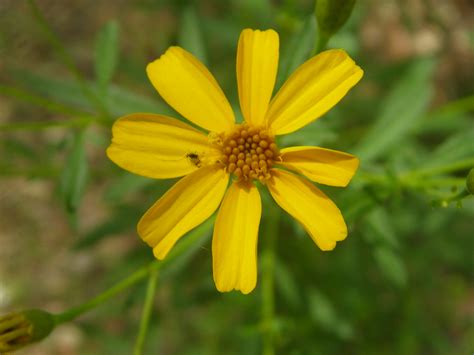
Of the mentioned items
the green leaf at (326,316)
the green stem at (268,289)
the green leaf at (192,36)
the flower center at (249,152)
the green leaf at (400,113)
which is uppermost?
the flower center at (249,152)

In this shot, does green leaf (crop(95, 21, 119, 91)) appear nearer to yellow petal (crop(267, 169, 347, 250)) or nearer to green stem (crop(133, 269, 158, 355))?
green stem (crop(133, 269, 158, 355))

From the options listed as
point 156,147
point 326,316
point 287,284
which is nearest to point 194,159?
point 156,147

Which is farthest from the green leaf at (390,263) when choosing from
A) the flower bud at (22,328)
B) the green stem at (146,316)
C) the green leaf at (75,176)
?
the flower bud at (22,328)

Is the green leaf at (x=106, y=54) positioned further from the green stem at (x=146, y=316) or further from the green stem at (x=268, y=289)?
the green stem at (x=268, y=289)

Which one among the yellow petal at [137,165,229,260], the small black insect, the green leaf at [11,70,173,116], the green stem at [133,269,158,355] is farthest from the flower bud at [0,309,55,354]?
the green leaf at [11,70,173,116]

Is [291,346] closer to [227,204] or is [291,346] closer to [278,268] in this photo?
[278,268]

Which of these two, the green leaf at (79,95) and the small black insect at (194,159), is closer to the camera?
the small black insect at (194,159)

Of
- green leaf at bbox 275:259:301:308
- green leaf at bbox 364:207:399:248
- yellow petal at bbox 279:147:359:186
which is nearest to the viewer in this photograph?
yellow petal at bbox 279:147:359:186

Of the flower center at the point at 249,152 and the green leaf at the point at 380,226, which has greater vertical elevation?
the flower center at the point at 249,152

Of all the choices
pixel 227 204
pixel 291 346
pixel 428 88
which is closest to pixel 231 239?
pixel 227 204
